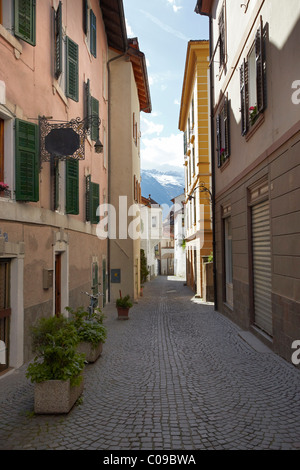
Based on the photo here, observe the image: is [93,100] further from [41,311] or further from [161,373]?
[161,373]

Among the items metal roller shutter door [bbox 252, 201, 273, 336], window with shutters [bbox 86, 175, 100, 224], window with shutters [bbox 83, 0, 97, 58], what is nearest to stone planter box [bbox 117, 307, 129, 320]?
window with shutters [bbox 86, 175, 100, 224]

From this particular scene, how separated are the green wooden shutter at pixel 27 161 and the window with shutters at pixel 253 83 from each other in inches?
181

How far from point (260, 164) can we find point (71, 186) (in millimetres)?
4729

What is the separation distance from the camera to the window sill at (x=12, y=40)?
6.46 m

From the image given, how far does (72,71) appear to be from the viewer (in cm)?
1048

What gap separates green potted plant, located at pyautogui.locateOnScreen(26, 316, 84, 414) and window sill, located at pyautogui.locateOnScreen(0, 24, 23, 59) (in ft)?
15.3

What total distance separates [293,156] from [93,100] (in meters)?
9.59

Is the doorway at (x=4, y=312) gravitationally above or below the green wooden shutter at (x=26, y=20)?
below

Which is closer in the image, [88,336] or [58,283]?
[88,336]

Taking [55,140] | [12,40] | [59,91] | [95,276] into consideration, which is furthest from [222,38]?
[95,276]

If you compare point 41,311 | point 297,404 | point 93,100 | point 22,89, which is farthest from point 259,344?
point 93,100

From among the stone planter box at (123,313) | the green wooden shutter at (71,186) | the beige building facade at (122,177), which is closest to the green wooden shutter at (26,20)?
the green wooden shutter at (71,186)

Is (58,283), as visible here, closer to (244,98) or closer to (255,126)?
(255,126)

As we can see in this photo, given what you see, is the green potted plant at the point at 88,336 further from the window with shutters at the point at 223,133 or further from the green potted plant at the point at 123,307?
the window with shutters at the point at 223,133
